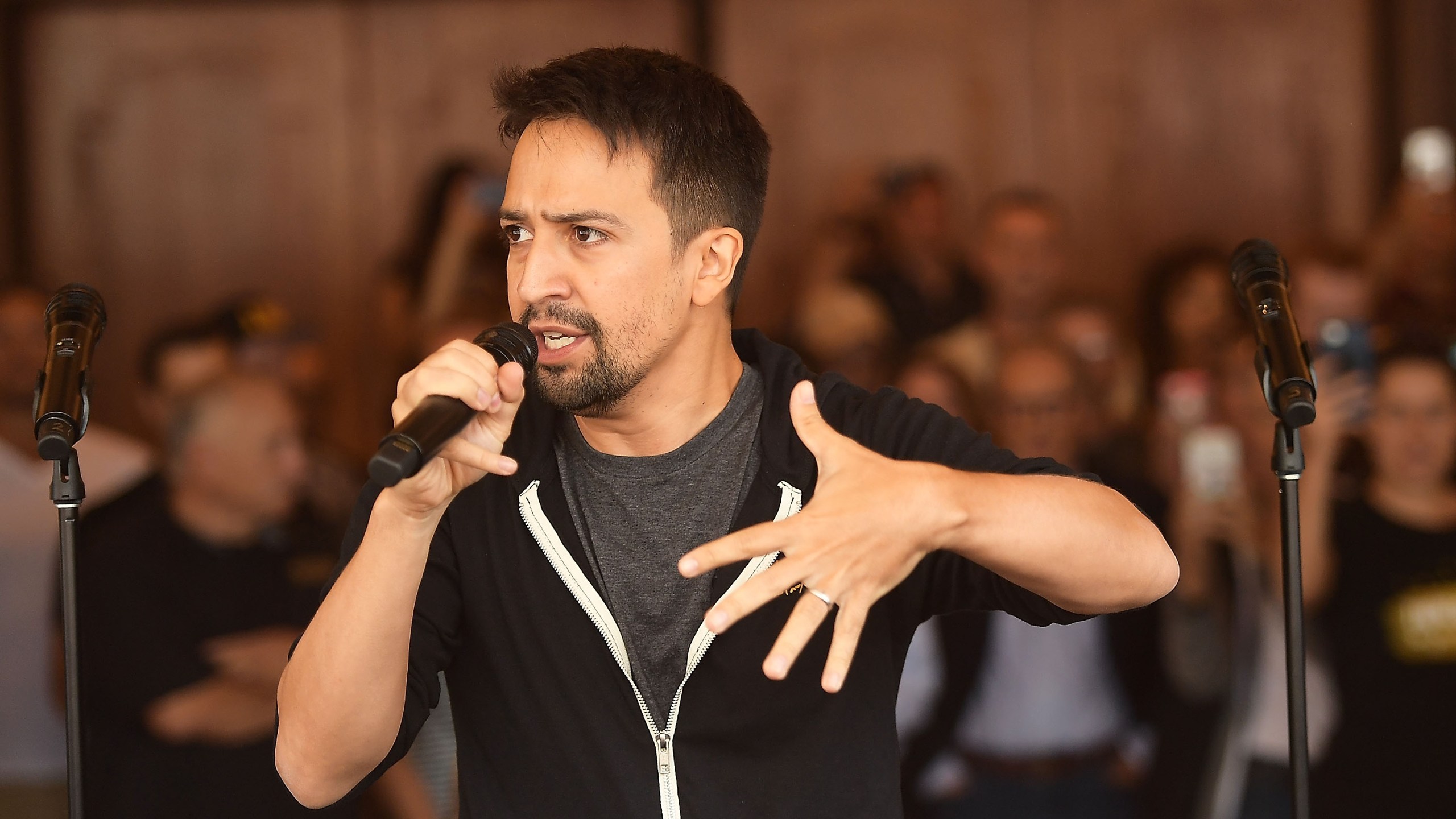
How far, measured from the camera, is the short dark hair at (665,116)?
68.1 inches

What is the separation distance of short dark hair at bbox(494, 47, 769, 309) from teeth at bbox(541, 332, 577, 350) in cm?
18

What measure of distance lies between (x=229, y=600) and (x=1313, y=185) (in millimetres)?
4073

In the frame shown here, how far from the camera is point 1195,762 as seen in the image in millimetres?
3156

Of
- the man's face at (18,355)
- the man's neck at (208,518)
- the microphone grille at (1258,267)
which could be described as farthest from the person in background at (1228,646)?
the man's face at (18,355)

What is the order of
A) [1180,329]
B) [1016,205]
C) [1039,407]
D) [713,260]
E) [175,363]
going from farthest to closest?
1. [1016,205]
2. [1180,329]
3. [175,363]
4. [1039,407]
5. [713,260]

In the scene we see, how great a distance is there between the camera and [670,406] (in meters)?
1.81

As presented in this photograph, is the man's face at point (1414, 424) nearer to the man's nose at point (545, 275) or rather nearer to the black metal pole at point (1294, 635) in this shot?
the black metal pole at point (1294, 635)

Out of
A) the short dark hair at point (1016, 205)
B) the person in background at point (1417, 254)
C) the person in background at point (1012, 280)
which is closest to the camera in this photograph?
the person in background at point (1417, 254)

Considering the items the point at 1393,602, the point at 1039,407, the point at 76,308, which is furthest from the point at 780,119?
the point at 76,308

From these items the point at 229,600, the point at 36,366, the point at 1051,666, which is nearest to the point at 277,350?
the point at 36,366

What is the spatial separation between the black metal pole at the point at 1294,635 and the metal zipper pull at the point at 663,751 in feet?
2.23

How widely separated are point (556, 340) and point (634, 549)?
0.87 feet

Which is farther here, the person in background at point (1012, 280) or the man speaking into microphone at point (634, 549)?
the person in background at point (1012, 280)

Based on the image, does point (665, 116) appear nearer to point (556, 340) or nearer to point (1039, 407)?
point (556, 340)
